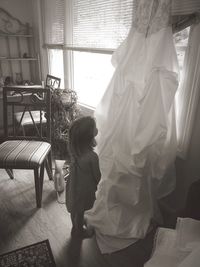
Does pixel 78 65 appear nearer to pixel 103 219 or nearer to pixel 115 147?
pixel 115 147

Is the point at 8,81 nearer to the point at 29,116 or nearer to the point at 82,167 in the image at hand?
the point at 29,116

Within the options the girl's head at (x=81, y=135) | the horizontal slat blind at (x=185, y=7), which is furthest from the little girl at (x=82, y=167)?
the horizontal slat blind at (x=185, y=7)

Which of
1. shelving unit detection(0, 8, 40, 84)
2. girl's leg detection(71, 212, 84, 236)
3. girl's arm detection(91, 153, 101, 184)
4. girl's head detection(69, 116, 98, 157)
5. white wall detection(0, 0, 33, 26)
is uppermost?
white wall detection(0, 0, 33, 26)

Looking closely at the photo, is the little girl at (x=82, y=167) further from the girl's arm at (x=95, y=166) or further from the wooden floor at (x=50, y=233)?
the wooden floor at (x=50, y=233)

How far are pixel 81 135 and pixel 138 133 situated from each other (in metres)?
0.36

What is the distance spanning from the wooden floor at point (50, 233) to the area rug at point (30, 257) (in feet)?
0.12

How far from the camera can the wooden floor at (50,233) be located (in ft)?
4.21

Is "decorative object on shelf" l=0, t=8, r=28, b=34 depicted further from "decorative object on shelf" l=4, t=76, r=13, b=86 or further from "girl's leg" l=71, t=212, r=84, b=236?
"girl's leg" l=71, t=212, r=84, b=236

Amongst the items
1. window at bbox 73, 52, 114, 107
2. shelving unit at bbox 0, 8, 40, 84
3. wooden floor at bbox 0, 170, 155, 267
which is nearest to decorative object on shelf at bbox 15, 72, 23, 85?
shelving unit at bbox 0, 8, 40, 84

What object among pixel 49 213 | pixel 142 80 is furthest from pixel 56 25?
pixel 49 213

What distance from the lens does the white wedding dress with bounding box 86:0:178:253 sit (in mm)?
1192

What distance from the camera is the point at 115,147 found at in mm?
1383

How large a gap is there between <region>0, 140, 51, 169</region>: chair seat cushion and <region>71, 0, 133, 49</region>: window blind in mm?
1108

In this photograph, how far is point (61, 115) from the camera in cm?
220
